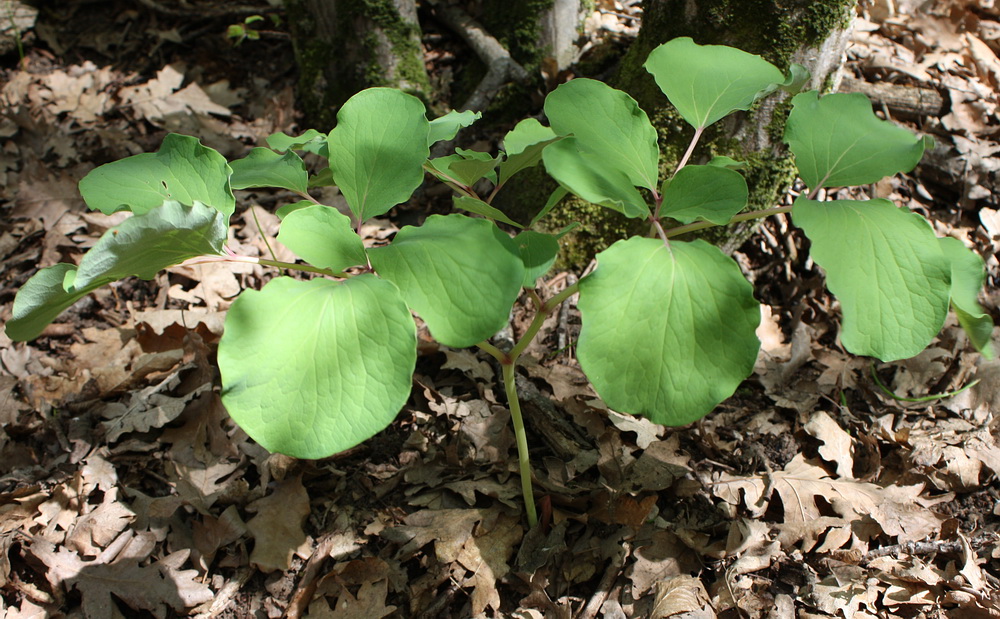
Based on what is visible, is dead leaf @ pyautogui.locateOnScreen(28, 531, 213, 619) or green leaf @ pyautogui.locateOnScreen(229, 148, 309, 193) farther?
dead leaf @ pyautogui.locateOnScreen(28, 531, 213, 619)

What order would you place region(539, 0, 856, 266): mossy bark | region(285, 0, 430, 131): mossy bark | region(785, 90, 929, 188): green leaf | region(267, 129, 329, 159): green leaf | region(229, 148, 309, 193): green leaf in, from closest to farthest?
region(785, 90, 929, 188): green leaf, region(229, 148, 309, 193): green leaf, region(267, 129, 329, 159): green leaf, region(539, 0, 856, 266): mossy bark, region(285, 0, 430, 131): mossy bark

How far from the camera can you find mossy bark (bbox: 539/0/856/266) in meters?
2.14

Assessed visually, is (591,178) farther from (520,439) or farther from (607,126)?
(520,439)

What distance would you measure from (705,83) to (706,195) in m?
0.31

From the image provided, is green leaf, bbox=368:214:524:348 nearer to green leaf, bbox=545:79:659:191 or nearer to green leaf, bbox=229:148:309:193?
green leaf, bbox=545:79:659:191

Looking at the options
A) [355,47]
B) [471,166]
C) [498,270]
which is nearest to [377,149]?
[471,166]

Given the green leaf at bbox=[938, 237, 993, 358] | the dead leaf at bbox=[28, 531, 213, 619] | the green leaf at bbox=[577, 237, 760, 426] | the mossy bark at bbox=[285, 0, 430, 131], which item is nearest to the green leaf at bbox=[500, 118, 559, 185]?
the green leaf at bbox=[577, 237, 760, 426]

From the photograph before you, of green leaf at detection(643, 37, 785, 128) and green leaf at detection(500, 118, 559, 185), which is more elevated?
green leaf at detection(643, 37, 785, 128)

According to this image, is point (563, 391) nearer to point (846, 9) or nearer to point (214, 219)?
point (214, 219)

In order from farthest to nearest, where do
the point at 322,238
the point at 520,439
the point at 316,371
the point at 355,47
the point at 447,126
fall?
1. the point at 355,47
2. the point at 520,439
3. the point at 447,126
4. the point at 322,238
5. the point at 316,371

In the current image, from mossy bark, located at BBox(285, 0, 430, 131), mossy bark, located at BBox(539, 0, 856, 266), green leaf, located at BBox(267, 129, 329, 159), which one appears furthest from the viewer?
mossy bark, located at BBox(285, 0, 430, 131)

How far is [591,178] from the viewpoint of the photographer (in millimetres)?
1057

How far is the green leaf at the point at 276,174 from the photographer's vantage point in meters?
1.26

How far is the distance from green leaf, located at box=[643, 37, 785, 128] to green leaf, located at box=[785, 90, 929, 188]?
4.8 inches
